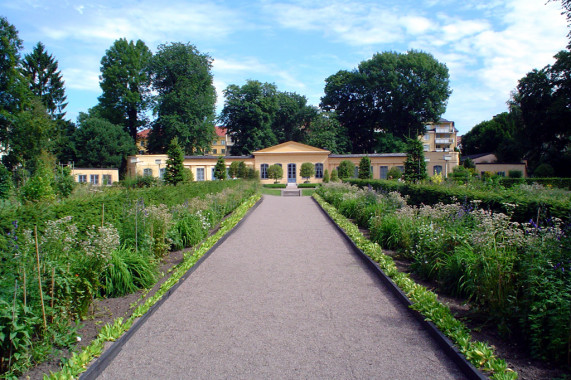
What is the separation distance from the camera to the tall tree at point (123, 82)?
1873 inches

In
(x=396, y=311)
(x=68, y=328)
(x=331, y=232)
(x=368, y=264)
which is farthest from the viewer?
(x=331, y=232)

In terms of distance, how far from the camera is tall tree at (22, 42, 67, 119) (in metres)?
41.9

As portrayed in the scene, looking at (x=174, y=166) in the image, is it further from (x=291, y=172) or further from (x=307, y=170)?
(x=291, y=172)

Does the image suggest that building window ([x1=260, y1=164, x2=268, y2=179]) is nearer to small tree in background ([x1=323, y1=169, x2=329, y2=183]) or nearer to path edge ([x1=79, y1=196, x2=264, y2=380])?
small tree in background ([x1=323, y1=169, x2=329, y2=183])

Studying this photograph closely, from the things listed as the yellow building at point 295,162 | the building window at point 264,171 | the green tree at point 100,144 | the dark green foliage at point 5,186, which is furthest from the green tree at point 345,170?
the dark green foliage at point 5,186

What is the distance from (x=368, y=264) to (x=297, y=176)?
36666 millimetres

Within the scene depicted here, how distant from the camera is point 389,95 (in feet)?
166

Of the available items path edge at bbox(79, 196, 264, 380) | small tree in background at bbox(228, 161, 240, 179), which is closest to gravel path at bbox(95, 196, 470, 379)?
path edge at bbox(79, 196, 264, 380)

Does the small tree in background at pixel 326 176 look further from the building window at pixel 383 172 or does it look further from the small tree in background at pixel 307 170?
the building window at pixel 383 172

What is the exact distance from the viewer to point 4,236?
13.9 feet

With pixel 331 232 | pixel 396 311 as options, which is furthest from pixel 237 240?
pixel 396 311

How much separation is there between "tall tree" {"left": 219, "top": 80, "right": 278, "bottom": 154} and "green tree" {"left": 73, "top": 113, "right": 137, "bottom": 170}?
560 inches

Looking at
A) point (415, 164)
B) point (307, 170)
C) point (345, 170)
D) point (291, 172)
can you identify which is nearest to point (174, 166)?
point (415, 164)

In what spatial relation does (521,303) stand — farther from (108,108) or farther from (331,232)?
(108,108)
